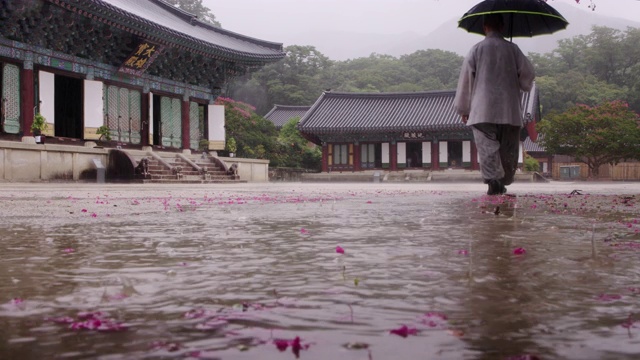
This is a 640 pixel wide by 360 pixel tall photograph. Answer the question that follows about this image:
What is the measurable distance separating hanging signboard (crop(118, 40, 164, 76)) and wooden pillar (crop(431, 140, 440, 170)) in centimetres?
1771

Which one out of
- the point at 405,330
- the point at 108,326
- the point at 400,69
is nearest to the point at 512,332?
the point at 405,330

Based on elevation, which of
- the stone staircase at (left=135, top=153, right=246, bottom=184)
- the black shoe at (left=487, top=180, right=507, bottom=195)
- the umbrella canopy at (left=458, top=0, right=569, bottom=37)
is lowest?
the black shoe at (left=487, top=180, right=507, bottom=195)

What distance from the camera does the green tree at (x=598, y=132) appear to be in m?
30.3

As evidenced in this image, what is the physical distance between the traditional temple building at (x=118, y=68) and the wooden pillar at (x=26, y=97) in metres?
0.03

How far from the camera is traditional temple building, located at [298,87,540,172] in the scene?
33.4 meters

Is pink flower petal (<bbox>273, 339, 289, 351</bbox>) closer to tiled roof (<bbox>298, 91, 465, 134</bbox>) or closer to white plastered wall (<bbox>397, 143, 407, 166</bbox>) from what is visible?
tiled roof (<bbox>298, 91, 465, 134</bbox>)

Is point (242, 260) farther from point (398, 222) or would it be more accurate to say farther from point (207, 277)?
point (398, 222)

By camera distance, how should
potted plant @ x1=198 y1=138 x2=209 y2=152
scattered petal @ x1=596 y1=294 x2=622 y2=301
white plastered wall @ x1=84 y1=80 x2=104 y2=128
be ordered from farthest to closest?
potted plant @ x1=198 y1=138 x2=209 y2=152 < white plastered wall @ x1=84 y1=80 x2=104 y2=128 < scattered petal @ x1=596 y1=294 x2=622 y2=301

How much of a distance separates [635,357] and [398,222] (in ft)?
9.50

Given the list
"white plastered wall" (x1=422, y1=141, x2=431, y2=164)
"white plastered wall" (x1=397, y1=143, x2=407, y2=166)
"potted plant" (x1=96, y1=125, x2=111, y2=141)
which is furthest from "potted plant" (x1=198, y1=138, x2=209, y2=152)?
"white plastered wall" (x1=422, y1=141, x2=431, y2=164)

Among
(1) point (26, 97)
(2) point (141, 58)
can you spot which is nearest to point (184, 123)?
(2) point (141, 58)

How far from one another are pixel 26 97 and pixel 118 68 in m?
3.81

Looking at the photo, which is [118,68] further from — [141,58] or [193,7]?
[193,7]

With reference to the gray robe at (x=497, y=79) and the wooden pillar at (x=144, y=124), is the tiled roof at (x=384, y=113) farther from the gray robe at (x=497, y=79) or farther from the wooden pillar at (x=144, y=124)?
the gray robe at (x=497, y=79)
